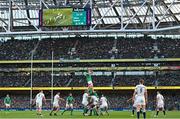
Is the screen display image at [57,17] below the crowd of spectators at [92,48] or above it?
above

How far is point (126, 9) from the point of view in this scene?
242ft

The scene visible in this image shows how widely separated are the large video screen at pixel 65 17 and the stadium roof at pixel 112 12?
3.24 meters

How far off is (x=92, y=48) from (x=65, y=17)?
1527 centimetres

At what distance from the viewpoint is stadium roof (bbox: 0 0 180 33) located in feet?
224

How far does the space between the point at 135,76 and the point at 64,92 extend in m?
10.6

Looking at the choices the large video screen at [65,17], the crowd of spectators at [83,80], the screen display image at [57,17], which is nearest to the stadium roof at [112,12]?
the screen display image at [57,17]

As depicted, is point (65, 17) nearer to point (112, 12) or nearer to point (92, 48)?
point (92, 48)

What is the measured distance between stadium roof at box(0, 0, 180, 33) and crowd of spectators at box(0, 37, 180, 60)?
2.37 meters

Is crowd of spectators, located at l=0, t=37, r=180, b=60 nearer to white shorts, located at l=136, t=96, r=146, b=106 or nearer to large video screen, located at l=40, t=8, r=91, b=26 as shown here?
large video screen, located at l=40, t=8, r=91, b=26

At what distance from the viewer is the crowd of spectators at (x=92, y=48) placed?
72113 mm

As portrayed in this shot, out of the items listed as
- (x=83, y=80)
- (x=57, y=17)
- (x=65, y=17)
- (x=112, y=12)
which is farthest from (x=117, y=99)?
(x=112, y=12)

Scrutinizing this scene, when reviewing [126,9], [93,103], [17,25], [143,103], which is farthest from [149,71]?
[143,103]

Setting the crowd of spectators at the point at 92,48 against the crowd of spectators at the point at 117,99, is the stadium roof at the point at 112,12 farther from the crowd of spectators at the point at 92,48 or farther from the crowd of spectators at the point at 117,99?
the crowd of spectators at the point at 117,99

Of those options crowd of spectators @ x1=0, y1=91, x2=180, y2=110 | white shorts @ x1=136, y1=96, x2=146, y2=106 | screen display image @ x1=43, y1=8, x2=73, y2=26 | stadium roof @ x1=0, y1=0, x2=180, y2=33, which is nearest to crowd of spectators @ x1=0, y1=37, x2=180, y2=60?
stadium roof @ x1=0, y1=0, x2=180, y2=33
